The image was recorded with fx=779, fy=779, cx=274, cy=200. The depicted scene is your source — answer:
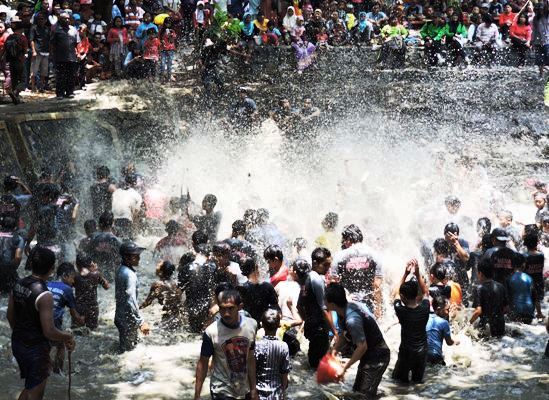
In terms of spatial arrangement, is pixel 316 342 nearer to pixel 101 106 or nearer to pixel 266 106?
pixel 101 106

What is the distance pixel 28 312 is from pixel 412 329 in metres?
3.50

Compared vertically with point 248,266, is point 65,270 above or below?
below

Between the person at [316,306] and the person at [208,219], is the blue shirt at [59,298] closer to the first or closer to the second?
the person at [316,306]

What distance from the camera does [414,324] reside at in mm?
7395

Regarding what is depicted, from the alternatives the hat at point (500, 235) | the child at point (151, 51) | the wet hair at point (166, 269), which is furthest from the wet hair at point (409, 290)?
the child at point (151, 51)

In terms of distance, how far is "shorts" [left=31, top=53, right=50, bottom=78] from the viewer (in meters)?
17.0

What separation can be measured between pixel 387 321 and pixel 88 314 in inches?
141

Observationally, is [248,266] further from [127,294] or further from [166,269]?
[166,269]

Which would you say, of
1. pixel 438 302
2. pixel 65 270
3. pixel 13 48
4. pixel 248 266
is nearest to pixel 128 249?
pixel 65 270

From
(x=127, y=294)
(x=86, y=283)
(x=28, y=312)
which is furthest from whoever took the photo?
(x=86, y=283)

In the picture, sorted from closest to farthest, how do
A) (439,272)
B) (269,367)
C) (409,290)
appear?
(269,367)
(409,290)
(439,272)

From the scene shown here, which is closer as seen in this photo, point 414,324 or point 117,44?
point 414,324

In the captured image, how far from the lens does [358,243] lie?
8695mm

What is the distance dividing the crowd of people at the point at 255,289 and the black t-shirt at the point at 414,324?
0.04 feet
